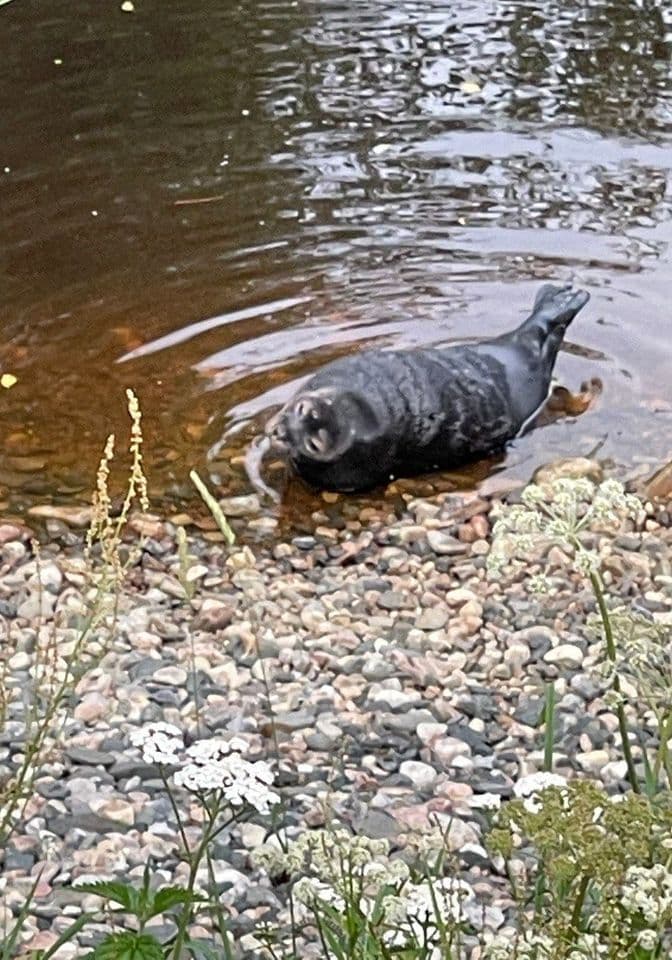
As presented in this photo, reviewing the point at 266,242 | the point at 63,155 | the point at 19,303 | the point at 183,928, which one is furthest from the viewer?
the point at 63,155

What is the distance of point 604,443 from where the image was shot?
4.89 meters

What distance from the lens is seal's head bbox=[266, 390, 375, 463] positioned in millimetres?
4594

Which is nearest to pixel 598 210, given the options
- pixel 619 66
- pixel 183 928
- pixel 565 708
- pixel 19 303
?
pixel 619 66

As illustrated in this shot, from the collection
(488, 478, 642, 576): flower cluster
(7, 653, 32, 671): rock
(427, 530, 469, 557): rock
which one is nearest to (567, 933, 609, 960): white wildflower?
(488, 478, 642, 576): flower cluster

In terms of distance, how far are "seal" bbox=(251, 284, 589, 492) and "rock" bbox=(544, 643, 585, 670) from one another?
1228 millimetres

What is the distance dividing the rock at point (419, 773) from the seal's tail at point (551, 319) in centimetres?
230

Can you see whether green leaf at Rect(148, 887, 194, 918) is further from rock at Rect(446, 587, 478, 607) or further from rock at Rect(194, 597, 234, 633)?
rock at Rect(446, 587, 478, 607)

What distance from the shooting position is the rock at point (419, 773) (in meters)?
3.10

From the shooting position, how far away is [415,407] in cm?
476

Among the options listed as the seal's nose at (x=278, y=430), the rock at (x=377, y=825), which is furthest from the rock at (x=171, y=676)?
the seal's nose at (x=278, y=430)

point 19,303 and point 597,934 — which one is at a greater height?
point 597,934

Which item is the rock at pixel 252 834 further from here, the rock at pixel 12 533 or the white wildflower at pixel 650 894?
the rock at pixel 12 533

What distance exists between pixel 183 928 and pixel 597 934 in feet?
1.54

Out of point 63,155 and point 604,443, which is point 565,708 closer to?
point 604,443
